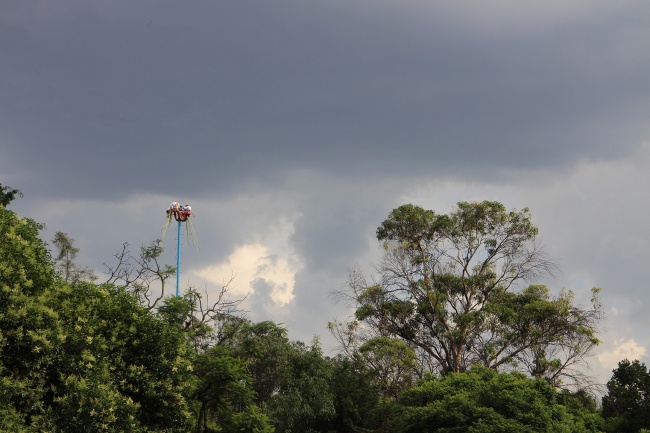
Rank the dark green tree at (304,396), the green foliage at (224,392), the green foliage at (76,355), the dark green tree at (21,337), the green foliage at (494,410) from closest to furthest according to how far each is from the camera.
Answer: the dark green tree at (21,337)
the green foliage at (76,355)
the green foliage at (224,392)
the dark green tree at (304,396)
the green foliage at (494,410)

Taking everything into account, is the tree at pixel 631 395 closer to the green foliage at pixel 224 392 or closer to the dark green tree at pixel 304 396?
the dark green tree at pixel 304 396

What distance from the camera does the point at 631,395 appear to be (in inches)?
1133

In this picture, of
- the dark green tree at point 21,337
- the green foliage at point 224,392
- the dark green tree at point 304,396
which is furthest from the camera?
the dark green tree at point 304,396

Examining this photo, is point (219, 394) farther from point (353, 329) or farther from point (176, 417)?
point (353, 329)

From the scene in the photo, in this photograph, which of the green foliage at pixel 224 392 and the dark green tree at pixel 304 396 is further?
the dark green tree at pixel 304 396

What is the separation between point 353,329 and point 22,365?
25.6 meters

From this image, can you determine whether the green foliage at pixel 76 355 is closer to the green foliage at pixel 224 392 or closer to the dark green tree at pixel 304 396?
the green foliage at pixel 224 392

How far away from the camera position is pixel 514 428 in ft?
90.7

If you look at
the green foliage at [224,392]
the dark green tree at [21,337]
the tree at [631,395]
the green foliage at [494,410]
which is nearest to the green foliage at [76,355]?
the dark green tree at [21,337]

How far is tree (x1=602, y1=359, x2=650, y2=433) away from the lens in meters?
28.3

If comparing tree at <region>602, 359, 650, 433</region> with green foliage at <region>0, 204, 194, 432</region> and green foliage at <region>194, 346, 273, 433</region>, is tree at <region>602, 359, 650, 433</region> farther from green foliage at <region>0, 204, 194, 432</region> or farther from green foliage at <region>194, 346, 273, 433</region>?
green foliage at <region>0, 204, 194, 432</region>

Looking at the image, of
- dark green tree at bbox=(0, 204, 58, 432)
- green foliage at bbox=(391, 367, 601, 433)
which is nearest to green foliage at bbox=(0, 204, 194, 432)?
dark green tree at bbox=(0, 204, 58, 432)

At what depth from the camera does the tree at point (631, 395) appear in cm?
2831

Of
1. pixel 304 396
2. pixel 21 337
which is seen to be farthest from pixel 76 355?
pixel 304 396
